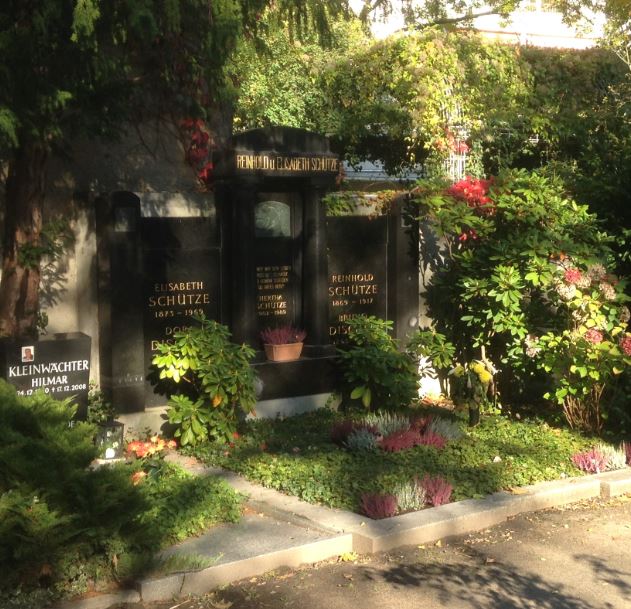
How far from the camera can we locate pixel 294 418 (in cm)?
1027

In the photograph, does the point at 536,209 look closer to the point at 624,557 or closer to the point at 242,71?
the point at 624,557

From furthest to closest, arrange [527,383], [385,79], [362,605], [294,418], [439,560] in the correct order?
1. [385,79]
2. [527,383]
3. [294,418]
4. [439,560]
5. [362,605]

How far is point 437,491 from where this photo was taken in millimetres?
7477

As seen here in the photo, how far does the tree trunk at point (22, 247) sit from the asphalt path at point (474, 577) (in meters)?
3.86

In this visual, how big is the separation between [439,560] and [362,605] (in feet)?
3.24

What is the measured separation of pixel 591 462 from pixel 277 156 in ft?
13.8

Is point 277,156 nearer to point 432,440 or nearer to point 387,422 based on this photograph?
point 387,422

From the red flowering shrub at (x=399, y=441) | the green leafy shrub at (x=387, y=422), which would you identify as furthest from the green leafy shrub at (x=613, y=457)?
the green leafy shrub at (x=387, y=422)

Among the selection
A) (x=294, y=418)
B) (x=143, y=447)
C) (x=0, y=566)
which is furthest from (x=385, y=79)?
(x=0, y=566)

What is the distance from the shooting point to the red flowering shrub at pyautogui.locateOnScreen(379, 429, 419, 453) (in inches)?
340

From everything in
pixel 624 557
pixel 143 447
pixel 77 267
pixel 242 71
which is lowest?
pixel 624 557

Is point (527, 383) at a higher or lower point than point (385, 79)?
lower

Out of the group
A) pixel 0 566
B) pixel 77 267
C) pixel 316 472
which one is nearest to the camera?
pixel 0 566

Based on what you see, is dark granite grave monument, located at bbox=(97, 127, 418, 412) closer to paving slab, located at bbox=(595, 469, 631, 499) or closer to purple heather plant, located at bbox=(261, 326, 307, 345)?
purple heather plant, located at bbox=(261, 326, 307, 345)
